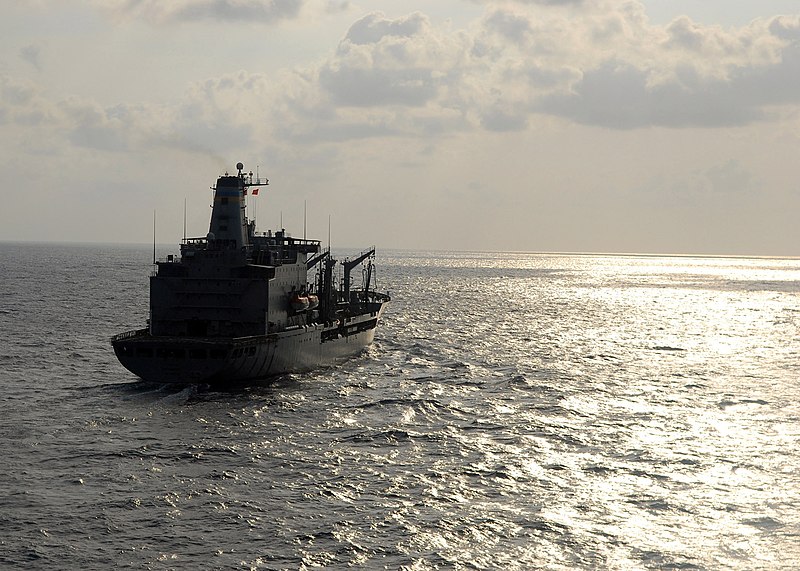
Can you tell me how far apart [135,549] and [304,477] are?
342 inches

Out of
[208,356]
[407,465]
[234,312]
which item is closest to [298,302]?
[234,312]

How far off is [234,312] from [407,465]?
23418 mm

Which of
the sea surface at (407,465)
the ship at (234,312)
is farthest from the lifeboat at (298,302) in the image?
the sea surface at (407,465)

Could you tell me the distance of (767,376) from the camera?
60.3 meters

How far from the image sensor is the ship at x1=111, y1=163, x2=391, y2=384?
48719 millimetres

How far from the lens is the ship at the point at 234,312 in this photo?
160 feet

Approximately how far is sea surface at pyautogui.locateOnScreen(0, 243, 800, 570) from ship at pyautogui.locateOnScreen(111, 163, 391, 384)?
167cm

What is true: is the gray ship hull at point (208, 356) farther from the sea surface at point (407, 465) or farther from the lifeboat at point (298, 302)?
the lifeboat at point (298, 302)

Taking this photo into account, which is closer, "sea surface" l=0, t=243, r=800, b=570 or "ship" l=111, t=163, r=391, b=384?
"sea surface" l=0, t=243, r=800, b=570

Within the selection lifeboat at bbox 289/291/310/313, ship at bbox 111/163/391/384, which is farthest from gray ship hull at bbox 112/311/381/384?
lifeboat at bbox 289/291/310/313

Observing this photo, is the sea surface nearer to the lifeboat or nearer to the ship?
the ship

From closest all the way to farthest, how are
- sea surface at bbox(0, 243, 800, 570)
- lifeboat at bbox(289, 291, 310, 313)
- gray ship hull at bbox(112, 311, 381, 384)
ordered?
1. sea surface at bbox(0, 243, 800, 570)
2. gray ship hull at bbox(112, 311, 381, 384)
3. lifeboat at bbox(289, 291, 310, 313)

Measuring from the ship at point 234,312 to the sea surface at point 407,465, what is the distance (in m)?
1.67

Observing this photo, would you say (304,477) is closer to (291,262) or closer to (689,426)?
(689,426)
